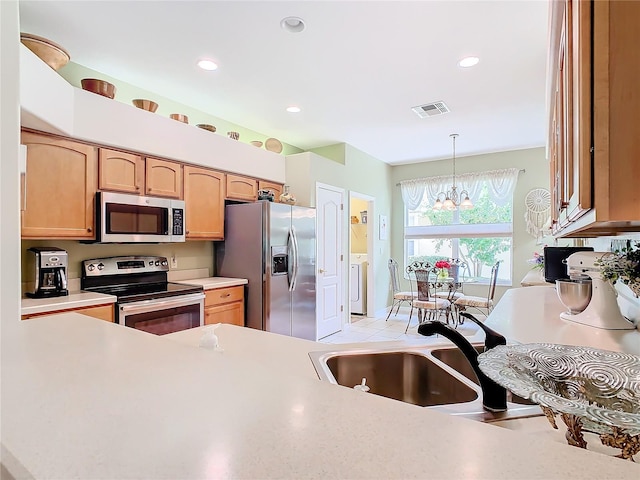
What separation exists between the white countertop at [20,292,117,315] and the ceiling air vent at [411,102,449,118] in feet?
11.1

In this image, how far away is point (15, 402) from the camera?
637mm

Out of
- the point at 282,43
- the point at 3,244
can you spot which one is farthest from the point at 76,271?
the point at 282,43

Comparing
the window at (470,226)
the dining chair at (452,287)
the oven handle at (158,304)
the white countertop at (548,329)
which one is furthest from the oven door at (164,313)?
the window at (470,226)

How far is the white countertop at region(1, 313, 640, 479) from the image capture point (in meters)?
0.44

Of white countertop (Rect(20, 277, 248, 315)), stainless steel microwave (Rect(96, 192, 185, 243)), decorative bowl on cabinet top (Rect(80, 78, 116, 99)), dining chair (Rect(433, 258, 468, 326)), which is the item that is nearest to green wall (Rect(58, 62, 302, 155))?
decorative bowl on cabinet top (Rect(80, 78, 116, 99))

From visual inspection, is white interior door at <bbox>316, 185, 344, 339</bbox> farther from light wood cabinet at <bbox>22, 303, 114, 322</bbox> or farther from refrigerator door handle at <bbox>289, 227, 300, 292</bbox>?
light wood cabinet at <bbox>22, 303, 114, 322</bbox>

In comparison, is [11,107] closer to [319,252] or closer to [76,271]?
[76,271]

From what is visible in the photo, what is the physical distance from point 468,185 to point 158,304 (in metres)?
4.99

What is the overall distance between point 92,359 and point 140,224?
7.84 ft

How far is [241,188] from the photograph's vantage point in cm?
396

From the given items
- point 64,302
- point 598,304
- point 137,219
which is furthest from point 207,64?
point 598,304

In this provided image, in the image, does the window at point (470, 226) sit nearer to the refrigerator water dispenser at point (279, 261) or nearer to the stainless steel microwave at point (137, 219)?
the refrigerator water dispenser at point (279, 261)

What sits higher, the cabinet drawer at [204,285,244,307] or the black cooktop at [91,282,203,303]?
the black cooktop at [91,282,203,303]

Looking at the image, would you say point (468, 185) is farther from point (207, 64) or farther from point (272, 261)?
point (207, 64)
